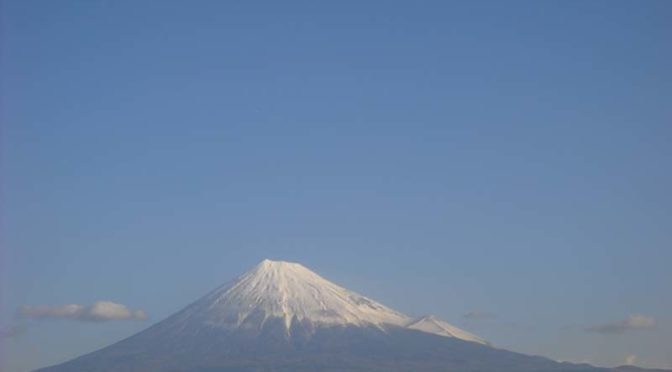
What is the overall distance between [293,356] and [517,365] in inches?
1459

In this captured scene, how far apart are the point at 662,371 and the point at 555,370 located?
22.7 m

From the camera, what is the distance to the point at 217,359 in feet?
627

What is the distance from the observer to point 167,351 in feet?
649

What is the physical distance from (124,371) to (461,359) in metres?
55.8

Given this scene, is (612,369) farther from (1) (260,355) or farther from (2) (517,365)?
(1) (260,355)

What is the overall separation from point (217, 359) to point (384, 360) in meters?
27.5

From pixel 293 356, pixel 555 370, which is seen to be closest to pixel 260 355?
pixel 293 356

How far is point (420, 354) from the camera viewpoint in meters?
197

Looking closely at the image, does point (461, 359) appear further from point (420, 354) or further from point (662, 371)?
point (662, 371)

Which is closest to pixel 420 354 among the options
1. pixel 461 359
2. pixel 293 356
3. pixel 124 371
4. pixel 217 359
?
pixel 461 359

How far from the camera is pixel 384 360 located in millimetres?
192000

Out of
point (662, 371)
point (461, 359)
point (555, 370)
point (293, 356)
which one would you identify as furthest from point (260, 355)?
point (662, 371)

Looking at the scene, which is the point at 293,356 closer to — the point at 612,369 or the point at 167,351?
the point at 167,351

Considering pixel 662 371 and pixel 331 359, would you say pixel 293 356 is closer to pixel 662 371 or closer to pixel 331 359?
pixel 331 359
